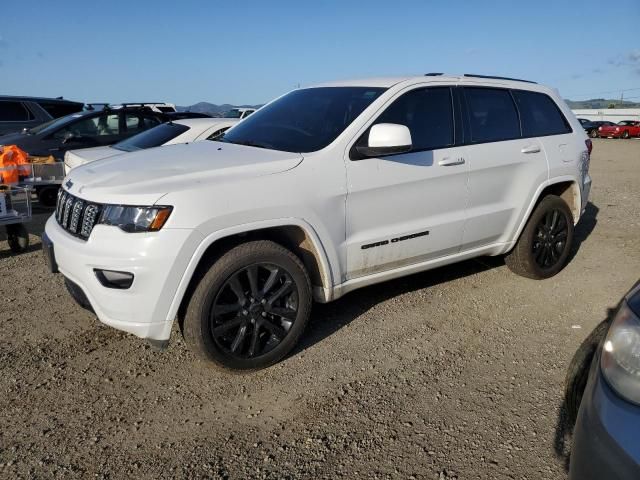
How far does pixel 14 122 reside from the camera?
11469 mm

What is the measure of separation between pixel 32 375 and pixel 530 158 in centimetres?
412

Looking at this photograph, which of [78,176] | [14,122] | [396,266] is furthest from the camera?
[14,122]

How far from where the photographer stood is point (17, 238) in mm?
6141

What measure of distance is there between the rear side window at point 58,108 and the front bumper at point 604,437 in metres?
12.5

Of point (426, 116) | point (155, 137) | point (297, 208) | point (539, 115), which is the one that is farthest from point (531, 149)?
point (155, 137)

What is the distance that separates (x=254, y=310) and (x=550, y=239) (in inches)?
122

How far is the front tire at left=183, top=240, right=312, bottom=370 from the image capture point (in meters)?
3.21

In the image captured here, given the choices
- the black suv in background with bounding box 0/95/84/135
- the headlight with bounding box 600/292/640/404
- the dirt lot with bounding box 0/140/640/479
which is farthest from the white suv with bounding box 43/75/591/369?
the black suv in background with bounding box 0/95/84/135

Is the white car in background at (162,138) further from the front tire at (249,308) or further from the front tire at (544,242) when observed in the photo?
the front tire at (249,308)

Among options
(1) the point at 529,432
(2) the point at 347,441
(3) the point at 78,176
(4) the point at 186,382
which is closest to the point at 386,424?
(2) the point at 347,441

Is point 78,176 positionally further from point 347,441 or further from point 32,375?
point 347,441

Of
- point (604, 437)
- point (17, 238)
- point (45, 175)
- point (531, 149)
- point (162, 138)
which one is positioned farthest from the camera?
point (162, 138)

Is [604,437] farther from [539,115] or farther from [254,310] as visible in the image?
[539,115]

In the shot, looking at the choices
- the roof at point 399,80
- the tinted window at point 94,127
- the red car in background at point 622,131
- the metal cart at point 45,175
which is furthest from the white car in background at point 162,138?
the red car in background at point 622,131
